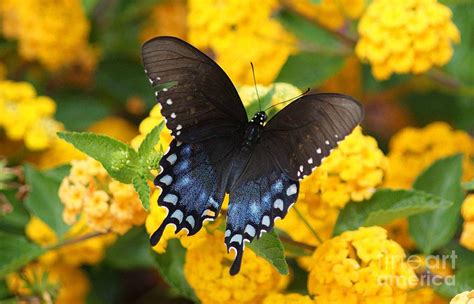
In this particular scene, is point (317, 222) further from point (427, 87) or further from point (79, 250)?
point (427, 87)

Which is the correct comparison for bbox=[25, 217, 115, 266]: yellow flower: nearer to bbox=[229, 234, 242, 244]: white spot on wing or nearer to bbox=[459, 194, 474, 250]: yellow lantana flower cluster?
bbox=[229, 234, 242, 244]: white spot on wing

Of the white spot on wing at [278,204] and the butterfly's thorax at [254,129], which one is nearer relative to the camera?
the white spot on wing at [278,204]

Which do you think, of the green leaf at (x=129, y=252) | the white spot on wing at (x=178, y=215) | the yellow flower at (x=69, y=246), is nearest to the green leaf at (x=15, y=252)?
the yellow flower at (x=69, y=246)

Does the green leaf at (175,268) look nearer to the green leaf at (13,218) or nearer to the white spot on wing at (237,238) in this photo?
the white spot on wing at (237,238)

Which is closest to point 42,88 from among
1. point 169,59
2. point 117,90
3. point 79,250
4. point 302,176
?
point 117,90

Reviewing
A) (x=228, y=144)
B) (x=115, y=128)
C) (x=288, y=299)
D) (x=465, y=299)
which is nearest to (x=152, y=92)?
(x=115, y=128)

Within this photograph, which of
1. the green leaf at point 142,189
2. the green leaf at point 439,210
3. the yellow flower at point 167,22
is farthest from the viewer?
the yellow flower at point 167,22
